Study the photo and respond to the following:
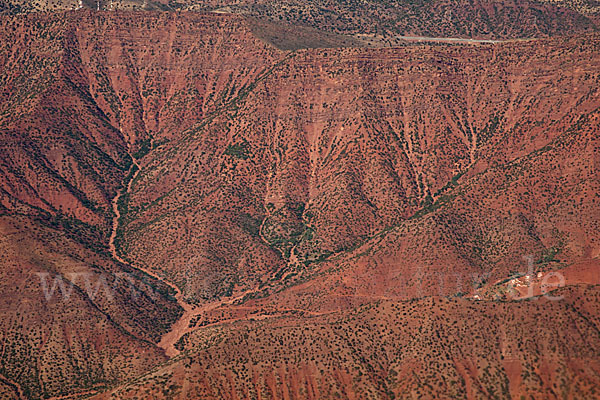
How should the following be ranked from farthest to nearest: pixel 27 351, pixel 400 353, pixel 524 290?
pixel 27 351 → pixel 524 290 → pixel 400 353

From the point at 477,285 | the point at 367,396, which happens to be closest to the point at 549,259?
the point at 477,285

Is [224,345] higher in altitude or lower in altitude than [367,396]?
higher

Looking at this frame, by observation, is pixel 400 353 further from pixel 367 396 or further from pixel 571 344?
pixel 571 344

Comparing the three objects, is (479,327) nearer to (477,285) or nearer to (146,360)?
(477,285)

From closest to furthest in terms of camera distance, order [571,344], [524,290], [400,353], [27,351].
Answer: [571,344] → [400,353] → [524,290] → [27,351]

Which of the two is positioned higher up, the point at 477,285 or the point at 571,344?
the point at 477,285

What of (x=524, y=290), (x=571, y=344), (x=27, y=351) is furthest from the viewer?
(x=27, y=351)

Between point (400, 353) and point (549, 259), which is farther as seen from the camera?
point (549, 259)

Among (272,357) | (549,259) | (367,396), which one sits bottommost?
(367,396)

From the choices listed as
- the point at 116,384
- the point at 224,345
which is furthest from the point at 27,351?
the point at 224,345
